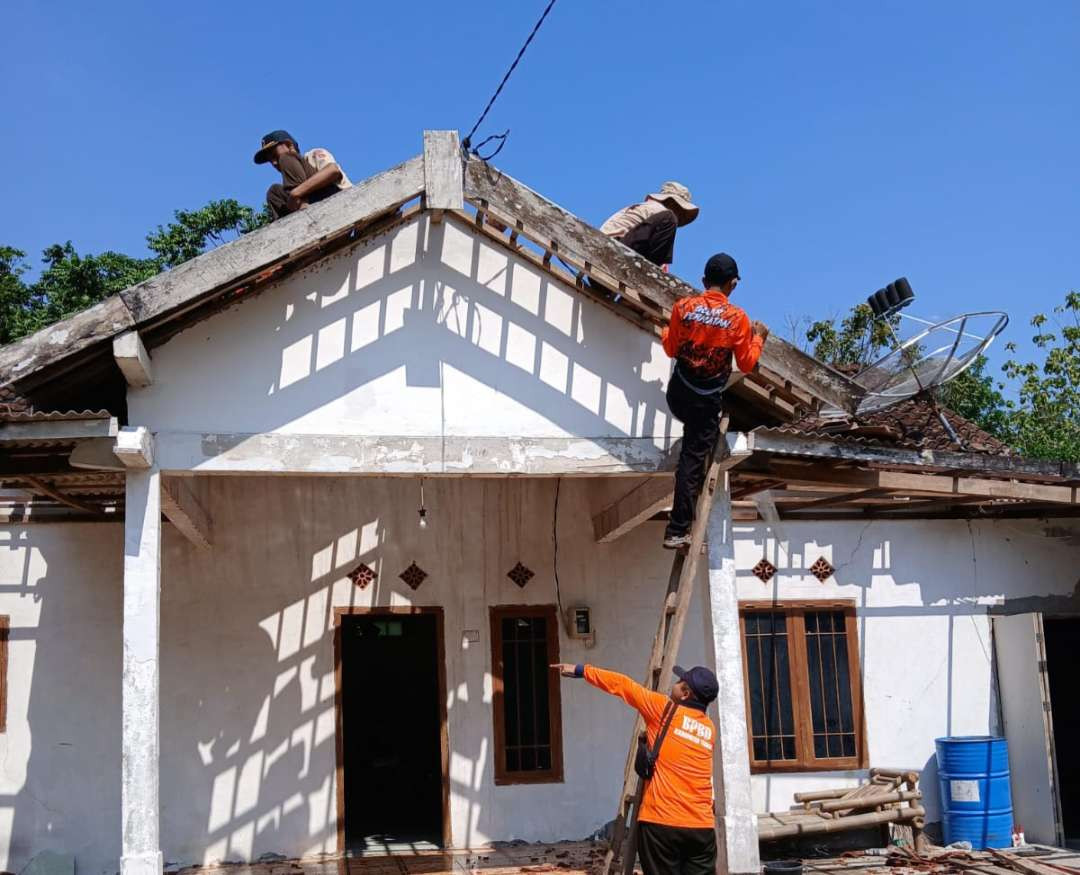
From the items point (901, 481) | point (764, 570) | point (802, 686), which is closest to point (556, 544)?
point (764, 570)

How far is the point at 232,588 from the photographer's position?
9703 millimetres

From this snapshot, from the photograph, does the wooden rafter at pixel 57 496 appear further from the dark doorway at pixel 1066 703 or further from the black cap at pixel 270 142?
the dark doorway at pixel 1066 703

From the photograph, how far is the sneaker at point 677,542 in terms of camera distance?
6.90m

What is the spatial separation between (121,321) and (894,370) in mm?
5001

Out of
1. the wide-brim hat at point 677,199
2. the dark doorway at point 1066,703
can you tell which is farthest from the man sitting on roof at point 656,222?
the dark doorway at point 1066,703

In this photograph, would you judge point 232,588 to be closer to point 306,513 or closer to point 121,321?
point 306,513

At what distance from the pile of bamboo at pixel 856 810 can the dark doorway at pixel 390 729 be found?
3163mm

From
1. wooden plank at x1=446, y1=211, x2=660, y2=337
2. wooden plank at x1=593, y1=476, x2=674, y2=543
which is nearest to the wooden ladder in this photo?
wooden plank at x1=593, y1=476, x2=674, y2=543

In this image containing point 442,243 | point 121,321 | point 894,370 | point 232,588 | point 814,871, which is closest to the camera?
point 121,321

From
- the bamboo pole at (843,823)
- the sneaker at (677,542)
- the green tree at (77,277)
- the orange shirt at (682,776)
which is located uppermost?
the green tree at (77,277)

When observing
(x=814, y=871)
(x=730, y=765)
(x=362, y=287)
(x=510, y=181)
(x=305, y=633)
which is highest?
(x=510, y=181)

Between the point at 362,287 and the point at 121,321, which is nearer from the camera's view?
the point at 121,321

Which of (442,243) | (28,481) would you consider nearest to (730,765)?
(442,243)

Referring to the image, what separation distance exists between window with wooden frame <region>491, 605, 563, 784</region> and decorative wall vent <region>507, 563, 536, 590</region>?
216mm
